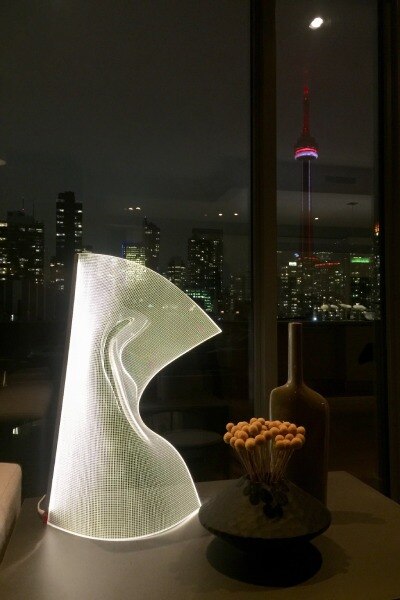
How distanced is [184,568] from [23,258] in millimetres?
1604

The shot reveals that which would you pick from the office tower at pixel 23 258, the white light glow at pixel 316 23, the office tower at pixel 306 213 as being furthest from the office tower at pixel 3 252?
the white light glow at pixel 316 23

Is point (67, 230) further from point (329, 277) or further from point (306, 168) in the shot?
point (329, 277)

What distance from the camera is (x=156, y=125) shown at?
8.12ft

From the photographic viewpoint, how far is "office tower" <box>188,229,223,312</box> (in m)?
2.38

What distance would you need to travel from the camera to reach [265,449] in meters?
1.00

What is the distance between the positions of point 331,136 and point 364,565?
2.37 m

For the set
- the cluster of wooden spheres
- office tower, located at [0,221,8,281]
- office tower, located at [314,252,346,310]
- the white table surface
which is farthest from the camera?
office tower, located at [314,252,346,310]

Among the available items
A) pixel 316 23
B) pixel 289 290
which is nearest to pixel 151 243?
pixel 289 290

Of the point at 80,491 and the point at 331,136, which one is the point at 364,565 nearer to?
the point at 80,491

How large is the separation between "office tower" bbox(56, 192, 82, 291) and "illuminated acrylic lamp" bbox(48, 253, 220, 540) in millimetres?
1079

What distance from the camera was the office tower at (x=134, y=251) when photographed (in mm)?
2227

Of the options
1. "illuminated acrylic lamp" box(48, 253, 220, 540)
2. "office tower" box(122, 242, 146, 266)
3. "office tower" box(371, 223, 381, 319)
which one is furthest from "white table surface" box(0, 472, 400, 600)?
"office tower" box(371, 223, 381, 319)

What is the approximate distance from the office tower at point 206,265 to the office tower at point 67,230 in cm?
52

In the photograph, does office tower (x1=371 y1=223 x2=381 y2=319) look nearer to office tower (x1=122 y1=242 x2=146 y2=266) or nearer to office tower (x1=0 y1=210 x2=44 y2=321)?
office tower (x1=122 y1=242 x2=146 y2=266)
